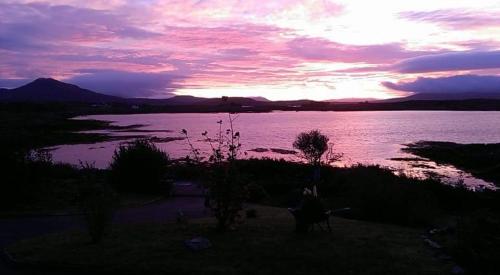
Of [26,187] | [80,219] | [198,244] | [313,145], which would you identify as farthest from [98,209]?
[313,145]

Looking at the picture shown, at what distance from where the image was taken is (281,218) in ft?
43.3

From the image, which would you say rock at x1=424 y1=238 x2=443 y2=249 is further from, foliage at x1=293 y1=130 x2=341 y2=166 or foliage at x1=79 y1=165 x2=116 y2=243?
foliage at x1=293 y1=130 x2=341 y2=166

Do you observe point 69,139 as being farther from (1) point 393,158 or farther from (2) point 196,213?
(2) point 196,213

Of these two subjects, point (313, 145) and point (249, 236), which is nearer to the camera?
point (249, 236)

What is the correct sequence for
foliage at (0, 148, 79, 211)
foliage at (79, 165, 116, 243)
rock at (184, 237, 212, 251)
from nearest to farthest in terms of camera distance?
1. rock at (184, 237, 212, 251)
2. foliage at (79, 165, 116, 243)
3. foliage at (0, 148, 79, 211)

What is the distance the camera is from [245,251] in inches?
362

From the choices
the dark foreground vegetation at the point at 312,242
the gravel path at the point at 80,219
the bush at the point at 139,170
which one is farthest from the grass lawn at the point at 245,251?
the bush at the point at 139,170

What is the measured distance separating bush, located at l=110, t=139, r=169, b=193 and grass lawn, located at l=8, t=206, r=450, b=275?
790cm

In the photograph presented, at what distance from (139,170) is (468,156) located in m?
39.6

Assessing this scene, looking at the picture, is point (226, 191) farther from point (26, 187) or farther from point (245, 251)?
point (26, 187)

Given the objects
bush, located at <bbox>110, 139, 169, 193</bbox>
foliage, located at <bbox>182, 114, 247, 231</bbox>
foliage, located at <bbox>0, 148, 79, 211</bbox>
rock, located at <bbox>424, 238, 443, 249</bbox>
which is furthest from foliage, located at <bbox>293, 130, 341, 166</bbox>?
rock, located at <bbox>424, 238, 443, 249</bbox>

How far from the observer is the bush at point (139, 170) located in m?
19.5

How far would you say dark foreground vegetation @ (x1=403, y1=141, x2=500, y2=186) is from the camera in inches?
1651

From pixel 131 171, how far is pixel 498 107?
202019mm
